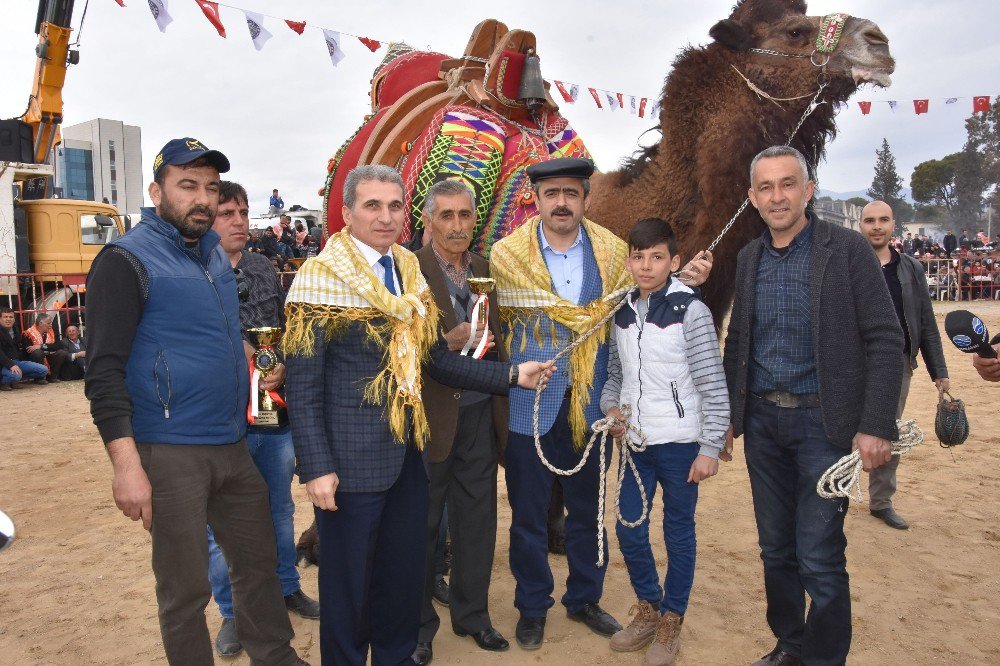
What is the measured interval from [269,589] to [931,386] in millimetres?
8663

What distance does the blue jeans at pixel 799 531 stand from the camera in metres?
2.51

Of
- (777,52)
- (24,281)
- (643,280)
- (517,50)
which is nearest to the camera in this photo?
(643,280)

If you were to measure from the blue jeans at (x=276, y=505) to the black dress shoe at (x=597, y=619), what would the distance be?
138 cm

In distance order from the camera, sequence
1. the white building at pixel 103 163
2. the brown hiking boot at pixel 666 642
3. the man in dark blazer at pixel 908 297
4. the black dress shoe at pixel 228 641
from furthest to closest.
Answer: the white building at pixel 103 163
the man in dark blazer at pixel 908 297
the black dress shoe at pixel 228 641
the brown hiking boot at pixel 666 642

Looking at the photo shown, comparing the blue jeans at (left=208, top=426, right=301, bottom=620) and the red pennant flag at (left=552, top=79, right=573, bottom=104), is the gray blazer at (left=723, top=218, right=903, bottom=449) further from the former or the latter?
the red pennant flag at (left=552, top=79, right=573, bottom=104)

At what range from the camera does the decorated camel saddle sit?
13.5 feet

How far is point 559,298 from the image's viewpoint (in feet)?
9.99

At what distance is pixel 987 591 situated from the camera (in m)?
3.49

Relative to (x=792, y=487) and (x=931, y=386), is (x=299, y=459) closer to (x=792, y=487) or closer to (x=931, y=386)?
(x=792, y=487)

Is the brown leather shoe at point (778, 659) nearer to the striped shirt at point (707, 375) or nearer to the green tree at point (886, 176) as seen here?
the striped shirt at point (707, 375)

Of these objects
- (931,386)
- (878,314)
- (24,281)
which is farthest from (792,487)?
(24,281)

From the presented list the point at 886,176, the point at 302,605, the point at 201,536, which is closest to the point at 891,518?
the point at 302,605

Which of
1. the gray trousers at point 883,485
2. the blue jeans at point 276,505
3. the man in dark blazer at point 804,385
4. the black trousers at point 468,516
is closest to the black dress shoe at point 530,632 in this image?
the black trousers at point 468,516

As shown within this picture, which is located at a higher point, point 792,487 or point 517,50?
point 517,50
